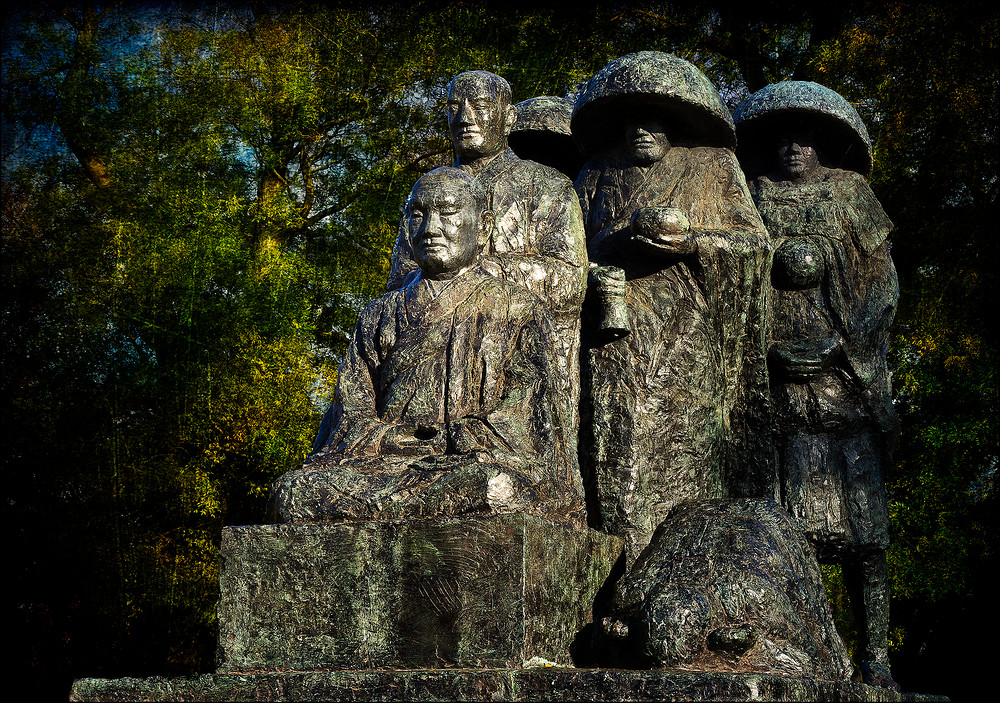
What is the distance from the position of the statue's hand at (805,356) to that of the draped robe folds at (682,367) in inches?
41.1

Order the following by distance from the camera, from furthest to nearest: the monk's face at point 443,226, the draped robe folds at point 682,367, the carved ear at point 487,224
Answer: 1. the carved ear at point 487,224
2. the draped robe folds at point 682,367
3. the monk's face at point 443,226

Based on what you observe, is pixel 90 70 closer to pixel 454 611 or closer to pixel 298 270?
pixel 298 270

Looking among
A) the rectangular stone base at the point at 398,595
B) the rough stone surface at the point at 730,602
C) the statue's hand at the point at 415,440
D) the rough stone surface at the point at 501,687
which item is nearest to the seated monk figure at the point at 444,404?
the statue's hand at the point at 415,440

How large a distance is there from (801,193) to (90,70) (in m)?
11.0

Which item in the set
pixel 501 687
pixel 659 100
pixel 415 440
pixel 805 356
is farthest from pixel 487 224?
pixel 501 687

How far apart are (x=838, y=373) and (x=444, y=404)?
9.85 ft

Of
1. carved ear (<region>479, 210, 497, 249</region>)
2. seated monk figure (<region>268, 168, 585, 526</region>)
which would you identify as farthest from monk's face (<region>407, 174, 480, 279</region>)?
carved ear (<region>479, 210, 497, 249</region>)

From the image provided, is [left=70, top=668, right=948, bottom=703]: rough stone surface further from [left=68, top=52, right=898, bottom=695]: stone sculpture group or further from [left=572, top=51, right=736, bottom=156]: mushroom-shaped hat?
[left=572, top=51, right=736, bottom=156]: mushroom-shaped hat

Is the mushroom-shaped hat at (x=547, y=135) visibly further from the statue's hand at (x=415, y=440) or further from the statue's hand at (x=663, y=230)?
the statue's hand at (x=415, y=440)

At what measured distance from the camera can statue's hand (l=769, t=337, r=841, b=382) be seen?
22.4 ft

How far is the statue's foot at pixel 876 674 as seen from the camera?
6302 millimetres

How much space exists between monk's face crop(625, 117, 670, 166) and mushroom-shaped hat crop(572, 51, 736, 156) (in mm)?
54

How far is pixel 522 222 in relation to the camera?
5.84 metres

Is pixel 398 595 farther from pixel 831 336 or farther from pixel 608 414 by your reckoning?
pixel 831 336
